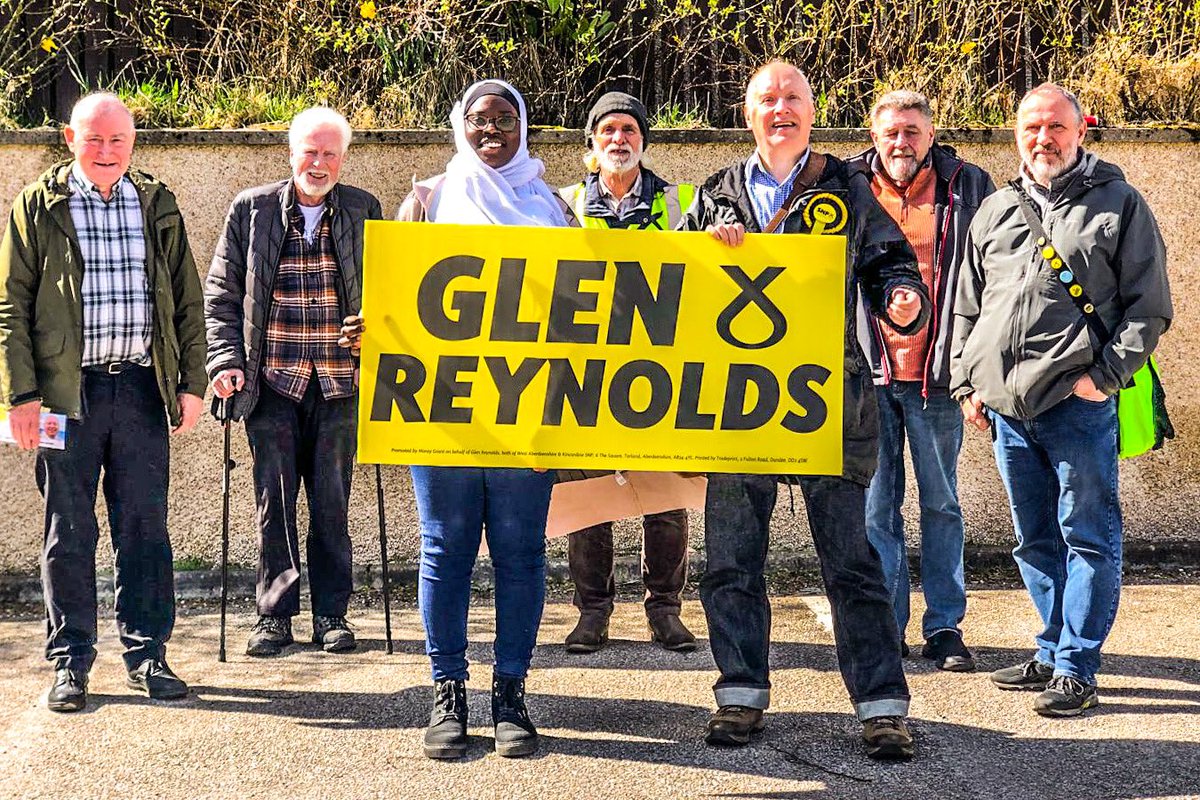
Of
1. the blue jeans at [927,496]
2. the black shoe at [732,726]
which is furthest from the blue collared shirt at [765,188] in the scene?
the black shoe at [732,726]

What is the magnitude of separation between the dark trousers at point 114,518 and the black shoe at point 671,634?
78.0 inches

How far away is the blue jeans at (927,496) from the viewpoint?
5703 millimetres

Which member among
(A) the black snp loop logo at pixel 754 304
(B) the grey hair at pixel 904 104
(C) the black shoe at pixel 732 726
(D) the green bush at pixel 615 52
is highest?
(D) the green bush at pixel 615 52

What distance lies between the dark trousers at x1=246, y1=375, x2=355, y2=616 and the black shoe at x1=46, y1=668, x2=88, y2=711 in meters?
→ 0.97

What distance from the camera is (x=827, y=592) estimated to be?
4.65m

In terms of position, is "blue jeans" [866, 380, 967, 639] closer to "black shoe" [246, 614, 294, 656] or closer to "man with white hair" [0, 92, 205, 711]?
"black shoe" [246, 614, 294, 656]

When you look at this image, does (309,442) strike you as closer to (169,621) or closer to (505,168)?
(169,621)

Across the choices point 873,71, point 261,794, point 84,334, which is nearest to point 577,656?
point 261,794

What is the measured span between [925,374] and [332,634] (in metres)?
2.69

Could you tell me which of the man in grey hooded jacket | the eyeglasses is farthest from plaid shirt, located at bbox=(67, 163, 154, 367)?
the man in grey hooded jacket

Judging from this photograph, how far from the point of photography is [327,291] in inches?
234

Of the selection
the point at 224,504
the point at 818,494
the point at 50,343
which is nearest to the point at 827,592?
the point at 818,494

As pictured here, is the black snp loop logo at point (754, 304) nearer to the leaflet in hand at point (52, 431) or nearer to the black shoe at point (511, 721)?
the black shoe at point (511, 721)

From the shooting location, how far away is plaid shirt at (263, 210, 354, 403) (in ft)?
19.4
